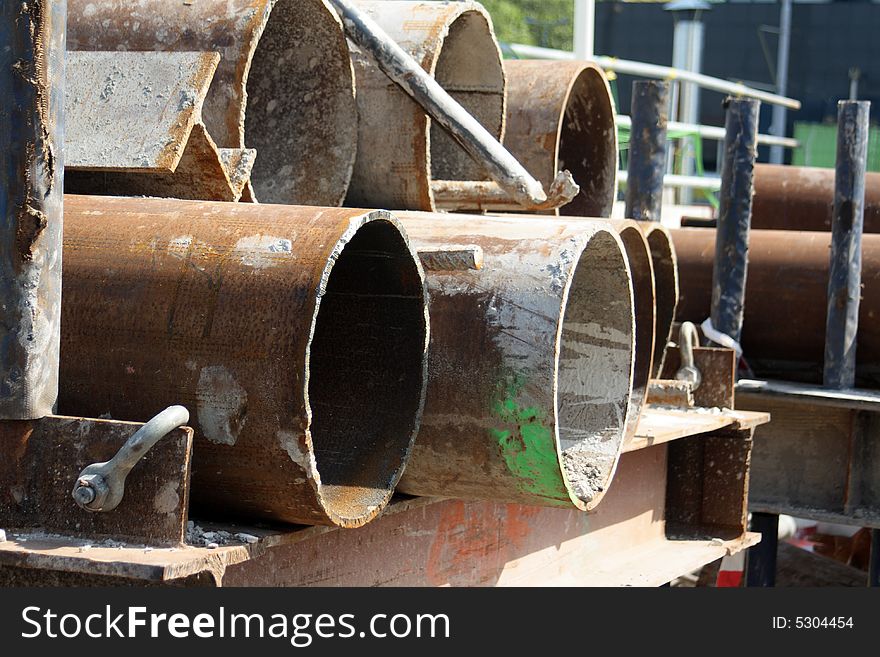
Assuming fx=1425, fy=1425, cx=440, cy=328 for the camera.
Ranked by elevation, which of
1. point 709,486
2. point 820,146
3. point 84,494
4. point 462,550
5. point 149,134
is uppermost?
point 149,134

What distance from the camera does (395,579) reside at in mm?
3840

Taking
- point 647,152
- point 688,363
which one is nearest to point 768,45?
point 647,152

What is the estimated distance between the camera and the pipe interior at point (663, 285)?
17.7ft

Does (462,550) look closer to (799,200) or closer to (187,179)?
(187,179)

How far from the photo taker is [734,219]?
23.0 feet

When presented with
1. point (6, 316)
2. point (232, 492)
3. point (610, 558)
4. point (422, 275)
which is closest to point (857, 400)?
point (610, 558)

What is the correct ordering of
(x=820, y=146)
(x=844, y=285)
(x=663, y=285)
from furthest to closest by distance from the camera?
(x=820, y=146)
(x=844, y=285)
(x=663, y=285)

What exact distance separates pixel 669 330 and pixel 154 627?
3.27m

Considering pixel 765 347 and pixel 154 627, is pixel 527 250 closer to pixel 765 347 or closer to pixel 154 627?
pixel 154 627

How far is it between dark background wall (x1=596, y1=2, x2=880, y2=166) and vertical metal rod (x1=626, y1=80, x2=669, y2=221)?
816 inches

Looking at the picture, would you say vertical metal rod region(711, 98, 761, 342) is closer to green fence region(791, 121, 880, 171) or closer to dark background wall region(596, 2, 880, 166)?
green fence region(791, 121, 880, 171)

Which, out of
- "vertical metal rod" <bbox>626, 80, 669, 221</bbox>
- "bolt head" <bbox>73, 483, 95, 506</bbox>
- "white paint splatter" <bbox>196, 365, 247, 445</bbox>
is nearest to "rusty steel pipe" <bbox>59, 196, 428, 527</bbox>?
"white paint splatter" <bbox>196, 365, 247, 445</bbox>

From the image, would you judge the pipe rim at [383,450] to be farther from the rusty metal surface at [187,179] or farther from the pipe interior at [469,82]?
the pipe interior at [469,82]

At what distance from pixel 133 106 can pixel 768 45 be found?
83.8 feet
